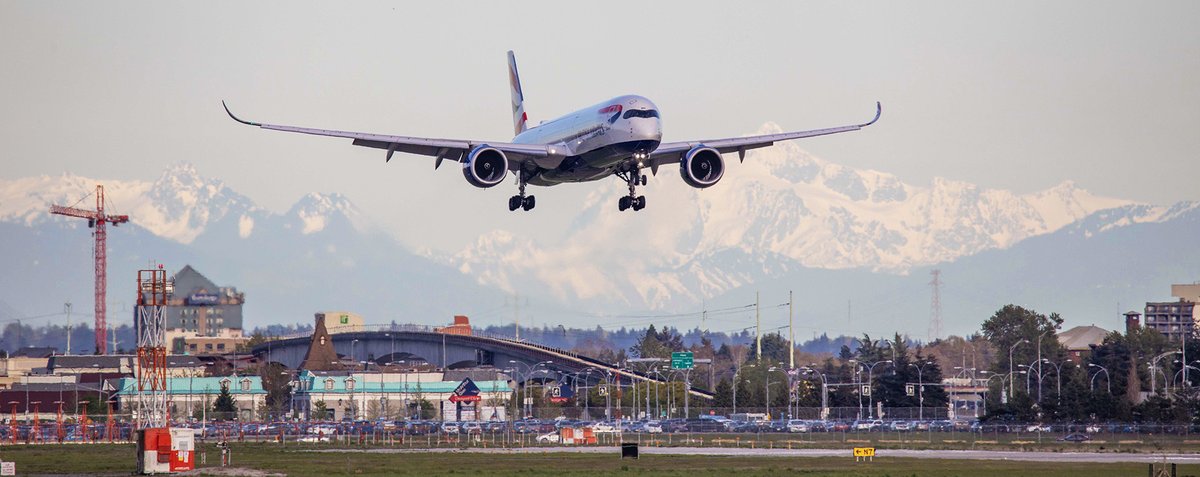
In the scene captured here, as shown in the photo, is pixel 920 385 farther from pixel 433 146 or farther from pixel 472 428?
pixel 433 146

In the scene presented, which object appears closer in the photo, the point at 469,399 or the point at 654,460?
the point at 654,460

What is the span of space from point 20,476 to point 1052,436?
7591cm

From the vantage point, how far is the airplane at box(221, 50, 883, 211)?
264 ft

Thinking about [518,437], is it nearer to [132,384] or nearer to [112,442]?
[112,442]

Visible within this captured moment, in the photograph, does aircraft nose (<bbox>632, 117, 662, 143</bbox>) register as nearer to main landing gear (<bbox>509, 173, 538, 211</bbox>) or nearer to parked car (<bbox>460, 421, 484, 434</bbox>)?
main landing gear (<bbox>509, 173, 538, 211</bbox>)

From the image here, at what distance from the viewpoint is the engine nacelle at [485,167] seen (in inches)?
3260

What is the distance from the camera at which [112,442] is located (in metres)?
115

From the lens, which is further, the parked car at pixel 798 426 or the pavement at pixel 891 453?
the parked car at pixel 798 426

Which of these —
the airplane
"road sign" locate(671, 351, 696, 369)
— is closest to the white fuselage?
the airplane

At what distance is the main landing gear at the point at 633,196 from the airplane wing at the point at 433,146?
4527 millimetres

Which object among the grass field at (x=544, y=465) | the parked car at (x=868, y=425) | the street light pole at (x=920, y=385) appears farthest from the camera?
the street light pole at (x=920, y=385)

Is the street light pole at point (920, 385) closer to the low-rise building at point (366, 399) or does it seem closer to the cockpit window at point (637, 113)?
the low-rise building at point (366, 399)

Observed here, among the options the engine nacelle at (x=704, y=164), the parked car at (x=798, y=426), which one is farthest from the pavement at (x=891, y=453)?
the parked car at (x=798, y=426)

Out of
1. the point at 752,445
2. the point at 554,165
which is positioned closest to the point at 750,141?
the point at 554,165
